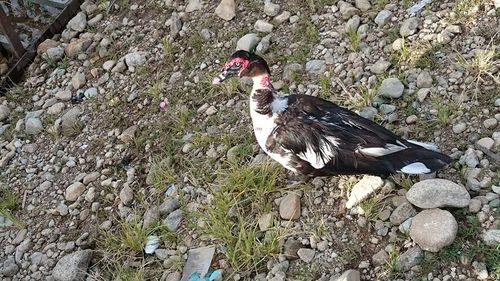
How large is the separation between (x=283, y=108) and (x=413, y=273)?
118 centimetres

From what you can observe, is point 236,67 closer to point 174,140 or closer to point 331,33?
point 174,140

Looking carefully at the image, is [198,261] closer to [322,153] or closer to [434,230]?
[322,153]

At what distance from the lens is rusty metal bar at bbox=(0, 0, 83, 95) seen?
536 centimetres

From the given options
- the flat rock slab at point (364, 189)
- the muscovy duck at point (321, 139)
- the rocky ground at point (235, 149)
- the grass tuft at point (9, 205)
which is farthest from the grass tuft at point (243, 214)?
the grass tuft at point (9, 205)

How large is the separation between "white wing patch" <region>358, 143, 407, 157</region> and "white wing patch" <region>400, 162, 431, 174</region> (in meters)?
0.12

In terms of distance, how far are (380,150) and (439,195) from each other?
40 cm

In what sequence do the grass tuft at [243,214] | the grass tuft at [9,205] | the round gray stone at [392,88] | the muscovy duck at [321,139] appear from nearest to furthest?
the muscovy duck at [321,139], the grass tuft at [243,214], the round gray stone at [392,88], the grass tuft at [9,205]

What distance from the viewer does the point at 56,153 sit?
15.3 feet

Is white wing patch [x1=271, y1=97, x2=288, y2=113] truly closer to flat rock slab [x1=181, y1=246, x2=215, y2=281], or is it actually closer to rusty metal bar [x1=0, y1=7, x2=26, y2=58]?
flat rock slab [x1=181, y1=246, x2=215, y2=281]

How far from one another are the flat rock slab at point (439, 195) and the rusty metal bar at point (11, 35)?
149 inches

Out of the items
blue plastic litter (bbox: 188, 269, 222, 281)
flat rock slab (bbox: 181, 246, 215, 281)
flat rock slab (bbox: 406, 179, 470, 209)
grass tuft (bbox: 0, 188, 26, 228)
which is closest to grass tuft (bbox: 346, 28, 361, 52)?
flat rock slab (bbox: 406, 179, 470, 209)

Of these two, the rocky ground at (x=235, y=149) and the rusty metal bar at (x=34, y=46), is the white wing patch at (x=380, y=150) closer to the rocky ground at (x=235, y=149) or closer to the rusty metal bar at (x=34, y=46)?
the rocky ground at (x=235, y=149)

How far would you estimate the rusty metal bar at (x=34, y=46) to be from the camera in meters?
5.36

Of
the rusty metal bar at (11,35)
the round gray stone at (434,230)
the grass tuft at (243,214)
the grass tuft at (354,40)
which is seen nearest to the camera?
the round gray stone at (434,230)
